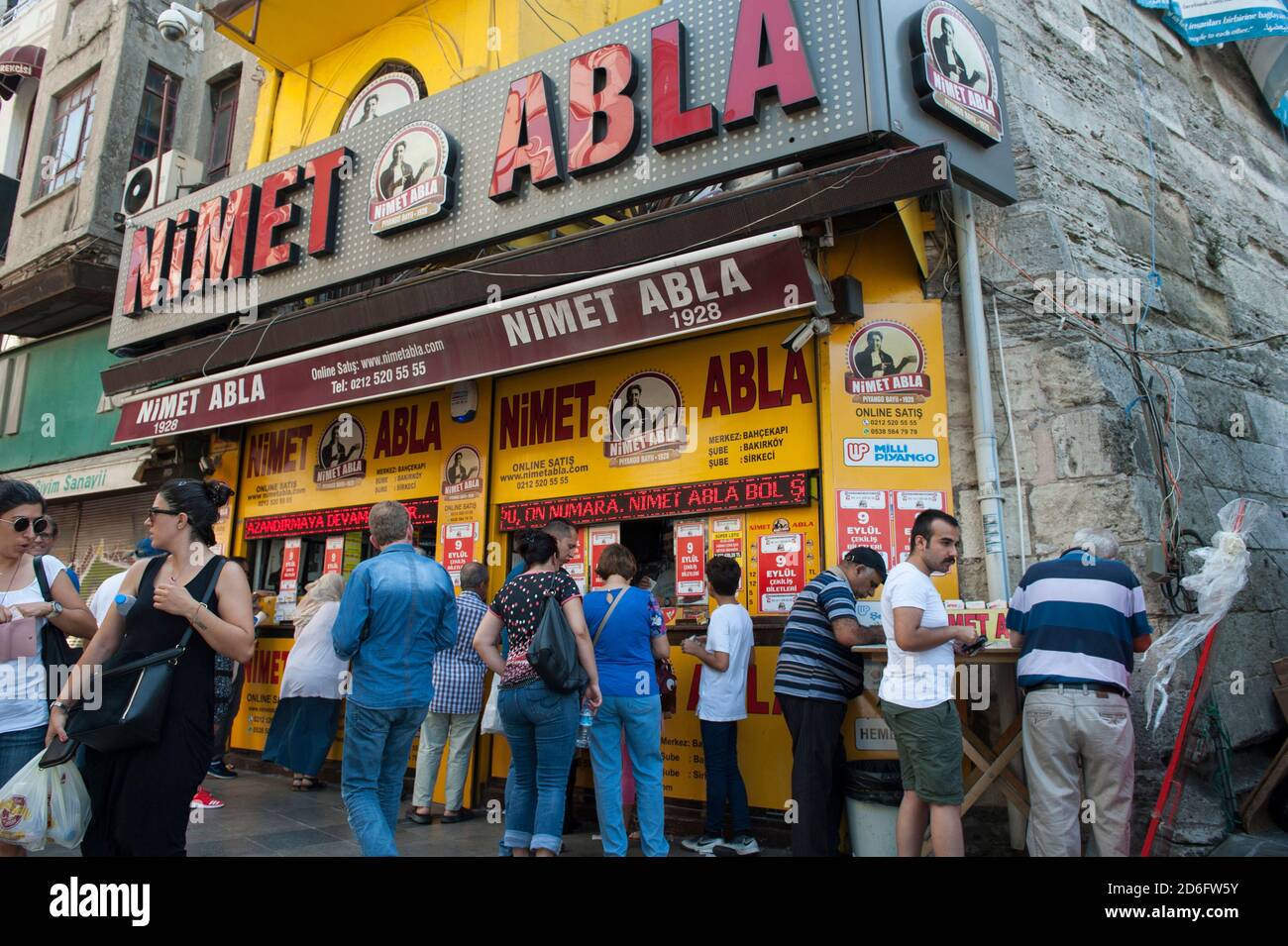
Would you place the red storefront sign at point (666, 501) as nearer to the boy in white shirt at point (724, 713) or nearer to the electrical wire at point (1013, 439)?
the boy in white shirt at point (724, 713)

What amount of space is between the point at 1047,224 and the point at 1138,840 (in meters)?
3.95

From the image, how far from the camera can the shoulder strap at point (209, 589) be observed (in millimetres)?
3225

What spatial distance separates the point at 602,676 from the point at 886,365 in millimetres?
2809

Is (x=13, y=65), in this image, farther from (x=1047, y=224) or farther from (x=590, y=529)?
(x=1047, y=224)

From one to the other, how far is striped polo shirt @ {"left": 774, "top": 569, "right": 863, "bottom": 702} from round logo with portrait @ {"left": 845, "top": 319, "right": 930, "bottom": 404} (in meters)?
1.52

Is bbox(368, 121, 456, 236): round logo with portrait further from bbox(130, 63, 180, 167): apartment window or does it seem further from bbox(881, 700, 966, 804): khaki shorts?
bbox(130, 63, 180, 167): apartment window

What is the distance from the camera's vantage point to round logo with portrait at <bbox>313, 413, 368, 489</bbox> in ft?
27.9

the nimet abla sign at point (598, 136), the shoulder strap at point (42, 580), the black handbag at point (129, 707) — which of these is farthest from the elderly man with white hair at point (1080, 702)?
the shoulder strap at point (42, 580)

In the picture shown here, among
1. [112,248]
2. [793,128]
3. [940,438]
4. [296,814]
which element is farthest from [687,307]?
[112,248]

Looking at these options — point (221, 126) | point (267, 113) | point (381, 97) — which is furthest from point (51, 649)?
point (221, 126)

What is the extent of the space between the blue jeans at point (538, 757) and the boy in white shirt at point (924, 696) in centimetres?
169

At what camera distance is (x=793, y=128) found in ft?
18.1

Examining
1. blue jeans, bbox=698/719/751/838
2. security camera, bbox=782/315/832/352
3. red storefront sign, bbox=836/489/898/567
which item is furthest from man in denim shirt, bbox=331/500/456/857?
security camera, bbox=782/315/832/352
